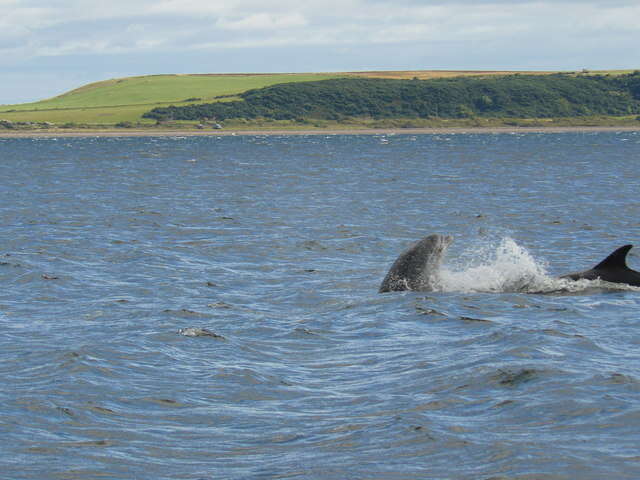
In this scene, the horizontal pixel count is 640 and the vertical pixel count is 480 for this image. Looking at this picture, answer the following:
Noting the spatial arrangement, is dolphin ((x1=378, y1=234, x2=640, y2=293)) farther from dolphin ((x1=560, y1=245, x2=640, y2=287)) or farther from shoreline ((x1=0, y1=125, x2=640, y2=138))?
shoreline ((x1=0, y1=125, x2=640, y2=138))

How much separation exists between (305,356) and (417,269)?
4.89 metres

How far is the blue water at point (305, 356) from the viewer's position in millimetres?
9336

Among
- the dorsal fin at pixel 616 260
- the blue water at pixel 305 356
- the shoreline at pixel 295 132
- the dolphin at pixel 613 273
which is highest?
the shoreline at pixel 295 132

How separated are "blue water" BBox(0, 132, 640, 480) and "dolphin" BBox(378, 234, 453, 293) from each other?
0.39 metres

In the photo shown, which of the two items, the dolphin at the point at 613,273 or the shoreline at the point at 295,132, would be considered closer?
the dolphin at the point at 613,273

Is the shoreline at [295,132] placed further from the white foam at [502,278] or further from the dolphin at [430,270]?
the dolphin at [430,270]

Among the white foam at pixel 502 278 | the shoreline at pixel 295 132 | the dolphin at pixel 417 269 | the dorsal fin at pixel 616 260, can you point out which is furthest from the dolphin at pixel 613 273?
the shoreline at pixel 295 132

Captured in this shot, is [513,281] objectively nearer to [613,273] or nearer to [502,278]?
[502,278]

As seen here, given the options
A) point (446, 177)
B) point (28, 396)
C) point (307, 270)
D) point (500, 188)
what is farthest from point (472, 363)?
point (446, 177)

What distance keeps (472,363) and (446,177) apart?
2029 inches

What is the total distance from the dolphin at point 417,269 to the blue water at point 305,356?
391 mm

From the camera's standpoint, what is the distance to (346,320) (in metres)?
16.5

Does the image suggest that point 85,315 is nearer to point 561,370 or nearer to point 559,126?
point 561,370

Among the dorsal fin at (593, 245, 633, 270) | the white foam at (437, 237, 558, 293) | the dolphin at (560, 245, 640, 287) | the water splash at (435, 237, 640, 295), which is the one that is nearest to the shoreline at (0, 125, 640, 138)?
the white foam at (437, 237, 558, 293)
